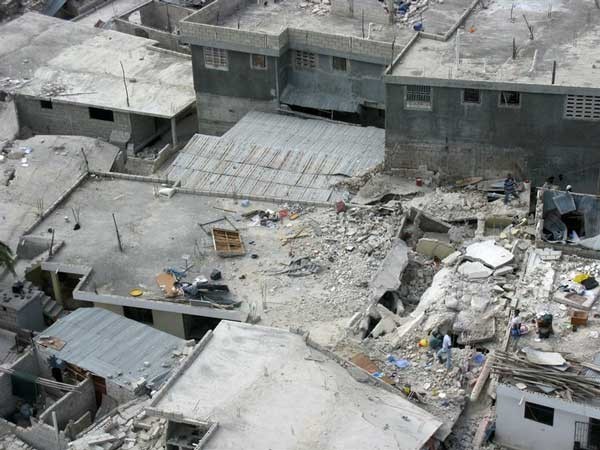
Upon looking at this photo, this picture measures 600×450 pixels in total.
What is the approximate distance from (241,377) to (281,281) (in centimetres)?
673

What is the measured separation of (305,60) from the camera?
147 ft

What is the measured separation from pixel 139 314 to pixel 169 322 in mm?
1326

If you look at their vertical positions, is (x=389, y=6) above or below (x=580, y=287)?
above

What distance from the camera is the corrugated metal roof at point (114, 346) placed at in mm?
30188

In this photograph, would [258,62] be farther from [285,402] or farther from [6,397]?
[285,402]

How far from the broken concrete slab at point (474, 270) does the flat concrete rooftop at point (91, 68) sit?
746 inches

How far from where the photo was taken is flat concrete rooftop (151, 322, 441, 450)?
25.2 metres

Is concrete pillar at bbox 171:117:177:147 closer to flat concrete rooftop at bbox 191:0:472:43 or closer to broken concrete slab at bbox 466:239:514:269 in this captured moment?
flat concrete rooftop at bbox 191:0:472:43

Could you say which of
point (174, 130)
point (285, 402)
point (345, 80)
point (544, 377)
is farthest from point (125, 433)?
point (345, 80)

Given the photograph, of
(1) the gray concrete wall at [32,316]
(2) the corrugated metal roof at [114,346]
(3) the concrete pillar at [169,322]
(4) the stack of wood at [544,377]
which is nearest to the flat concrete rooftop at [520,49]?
(3) the concrete pillar at [169,322]

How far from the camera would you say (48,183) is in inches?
1692

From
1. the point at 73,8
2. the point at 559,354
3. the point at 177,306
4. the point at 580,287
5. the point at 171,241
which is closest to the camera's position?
the point at 559,354

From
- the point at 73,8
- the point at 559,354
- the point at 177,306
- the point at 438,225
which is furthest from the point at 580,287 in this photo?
the point at 73,8

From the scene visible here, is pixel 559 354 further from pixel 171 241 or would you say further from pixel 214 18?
pixel 214 18
